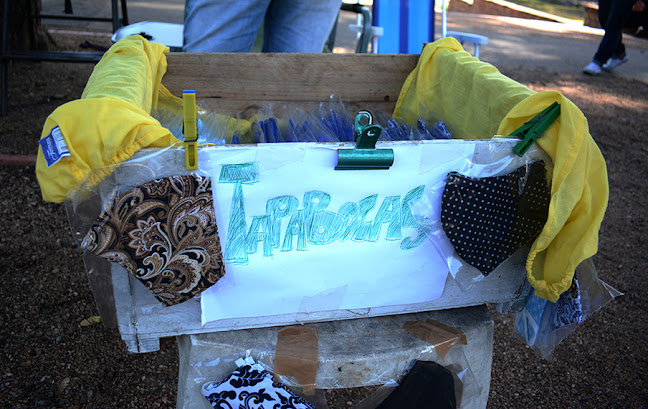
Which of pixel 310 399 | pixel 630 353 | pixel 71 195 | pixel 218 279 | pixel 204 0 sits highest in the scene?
pixel 204 0

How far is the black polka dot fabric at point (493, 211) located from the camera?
109cm

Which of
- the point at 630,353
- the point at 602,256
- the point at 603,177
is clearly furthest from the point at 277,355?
the point at 602,256

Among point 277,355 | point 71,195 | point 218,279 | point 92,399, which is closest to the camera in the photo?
point 71,195

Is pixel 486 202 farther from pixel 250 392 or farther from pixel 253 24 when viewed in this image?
pixel 253 24

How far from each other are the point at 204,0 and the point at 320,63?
0.54m

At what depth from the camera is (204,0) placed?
194 centimetres

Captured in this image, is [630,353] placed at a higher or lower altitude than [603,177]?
lower

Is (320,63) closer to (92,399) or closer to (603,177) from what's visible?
(603,177)


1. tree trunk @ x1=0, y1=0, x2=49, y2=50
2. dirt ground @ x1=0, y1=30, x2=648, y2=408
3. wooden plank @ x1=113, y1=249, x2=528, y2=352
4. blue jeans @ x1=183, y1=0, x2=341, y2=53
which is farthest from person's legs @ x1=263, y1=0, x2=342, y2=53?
tree trunk @ x1=0, y1=0, x2=49, y2=50

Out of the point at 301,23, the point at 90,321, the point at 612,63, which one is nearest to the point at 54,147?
the point at 90,321

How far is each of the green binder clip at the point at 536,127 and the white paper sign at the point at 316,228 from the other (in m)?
0.11

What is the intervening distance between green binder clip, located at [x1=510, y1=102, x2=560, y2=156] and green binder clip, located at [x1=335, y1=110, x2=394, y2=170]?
29 centimetres

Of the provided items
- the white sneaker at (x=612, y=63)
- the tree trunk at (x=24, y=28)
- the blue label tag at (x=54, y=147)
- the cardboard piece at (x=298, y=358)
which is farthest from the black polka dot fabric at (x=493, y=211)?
the white sneaker at (x=612, y=63)

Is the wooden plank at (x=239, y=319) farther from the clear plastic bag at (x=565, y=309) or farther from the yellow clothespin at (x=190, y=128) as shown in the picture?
the yellow clothespin at (x=190, y=128)
